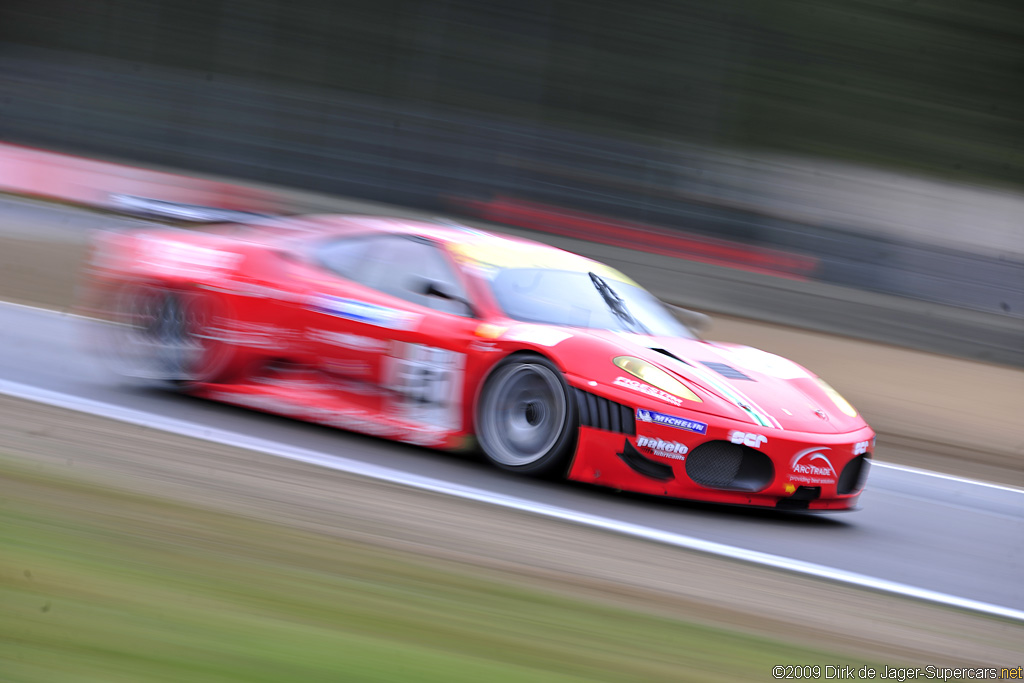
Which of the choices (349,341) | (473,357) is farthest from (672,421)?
(349,341)

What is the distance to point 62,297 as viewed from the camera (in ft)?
29.3

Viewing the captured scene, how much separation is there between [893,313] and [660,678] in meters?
8.94

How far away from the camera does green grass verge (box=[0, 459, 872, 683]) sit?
8.33ft

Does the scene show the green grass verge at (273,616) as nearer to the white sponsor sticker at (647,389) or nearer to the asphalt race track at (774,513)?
the asphalt race track at (774,513)

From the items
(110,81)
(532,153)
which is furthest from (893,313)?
(110,81)

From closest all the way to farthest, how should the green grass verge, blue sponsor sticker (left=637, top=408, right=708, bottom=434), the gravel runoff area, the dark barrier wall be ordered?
1. the green grass verge
2. the gravel runoff area
3. blue sponsor sticker (left=637, top=408, right=708, bottom=434)
4. the dark barrier wall

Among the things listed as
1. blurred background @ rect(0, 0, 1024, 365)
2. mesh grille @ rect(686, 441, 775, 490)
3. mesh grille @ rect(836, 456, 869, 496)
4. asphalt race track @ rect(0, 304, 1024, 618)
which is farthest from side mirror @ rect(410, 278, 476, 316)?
blurred background @ rect(0, 0, 1024, 365)

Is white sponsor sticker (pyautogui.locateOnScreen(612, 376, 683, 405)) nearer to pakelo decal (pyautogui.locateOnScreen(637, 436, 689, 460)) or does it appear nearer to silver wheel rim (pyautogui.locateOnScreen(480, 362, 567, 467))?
pakelo decal (pyautogui.locateOnScreen(637, 436, 689, 460))

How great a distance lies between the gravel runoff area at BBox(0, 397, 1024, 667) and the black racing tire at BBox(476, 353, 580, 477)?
56 centimetres

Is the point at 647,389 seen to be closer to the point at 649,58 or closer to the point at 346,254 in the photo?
the point at 346,254

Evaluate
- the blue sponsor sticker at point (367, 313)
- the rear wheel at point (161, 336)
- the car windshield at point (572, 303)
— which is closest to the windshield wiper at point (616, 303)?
the car windshield at point (572, 303)

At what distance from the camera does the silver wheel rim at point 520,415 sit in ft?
16.1

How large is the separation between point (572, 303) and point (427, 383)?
0.80 m

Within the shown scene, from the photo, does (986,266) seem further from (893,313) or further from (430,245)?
(430,245)
